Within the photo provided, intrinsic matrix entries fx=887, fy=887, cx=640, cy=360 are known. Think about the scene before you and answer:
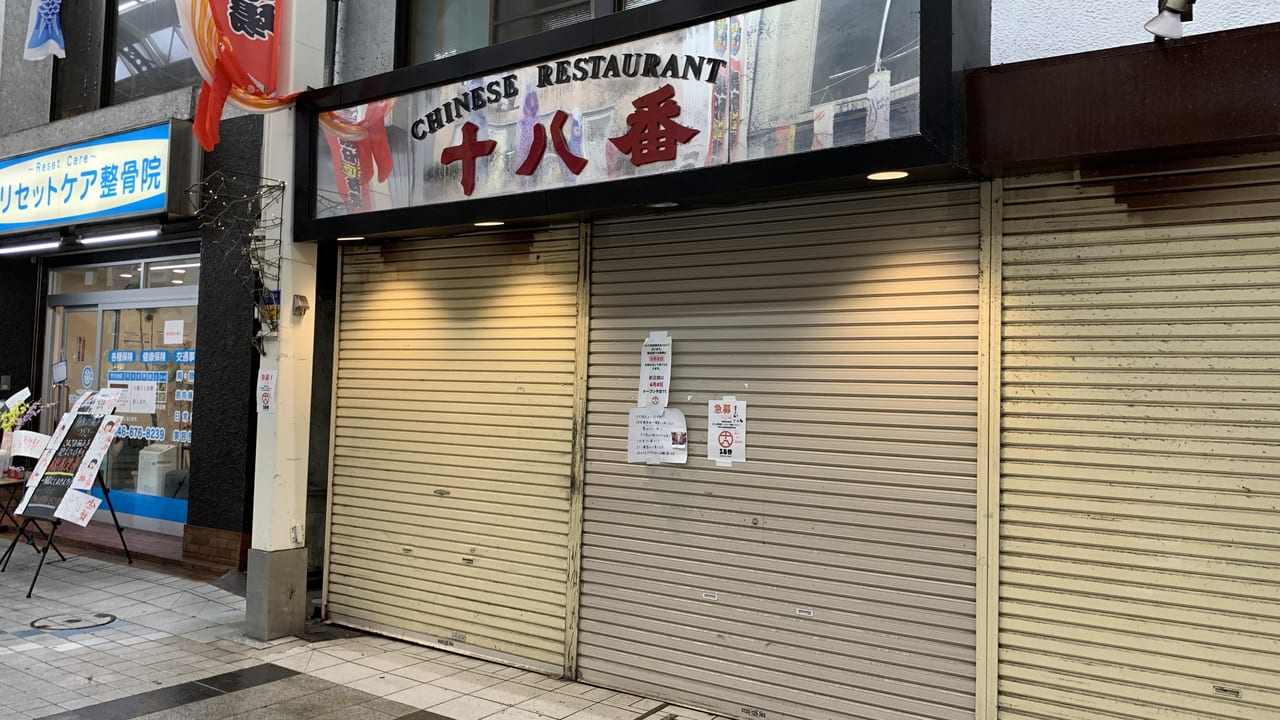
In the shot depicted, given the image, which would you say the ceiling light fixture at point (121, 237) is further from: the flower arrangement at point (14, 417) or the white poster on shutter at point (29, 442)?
the white poster on shutter at point (29, 442)

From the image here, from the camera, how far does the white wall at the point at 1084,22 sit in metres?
4.86

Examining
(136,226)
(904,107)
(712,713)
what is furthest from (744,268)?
(136,226)

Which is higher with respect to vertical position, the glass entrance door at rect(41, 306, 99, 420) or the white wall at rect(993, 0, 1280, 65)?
the white wall at rect(993, 0, 1280, 65)

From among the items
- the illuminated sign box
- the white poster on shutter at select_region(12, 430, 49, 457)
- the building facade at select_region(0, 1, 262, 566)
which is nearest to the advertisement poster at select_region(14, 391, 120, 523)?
the white poster on shutter at select_region(12, 430, 49, 457)

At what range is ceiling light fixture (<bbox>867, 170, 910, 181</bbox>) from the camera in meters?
4.93

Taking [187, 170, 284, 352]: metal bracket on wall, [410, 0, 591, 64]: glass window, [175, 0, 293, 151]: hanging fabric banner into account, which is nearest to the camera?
[175, 0, 293, 151]: hanging fabric banner

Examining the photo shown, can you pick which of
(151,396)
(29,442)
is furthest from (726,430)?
(29,442)

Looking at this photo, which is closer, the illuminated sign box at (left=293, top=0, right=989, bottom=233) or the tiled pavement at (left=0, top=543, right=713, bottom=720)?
the illuminated sign box at (left=293, top=0, right=989, bottom=233)

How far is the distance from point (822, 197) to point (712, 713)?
3.48m

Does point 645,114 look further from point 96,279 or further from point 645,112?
point 96,279

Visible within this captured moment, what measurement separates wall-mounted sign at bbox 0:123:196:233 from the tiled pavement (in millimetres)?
4287

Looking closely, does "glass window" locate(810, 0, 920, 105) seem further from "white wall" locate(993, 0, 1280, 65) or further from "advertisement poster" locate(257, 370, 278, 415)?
"advertisement poster" locate(257, 370, 278, 415)

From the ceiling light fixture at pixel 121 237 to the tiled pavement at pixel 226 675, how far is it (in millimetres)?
3965

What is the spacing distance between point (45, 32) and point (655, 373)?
30.1ft
